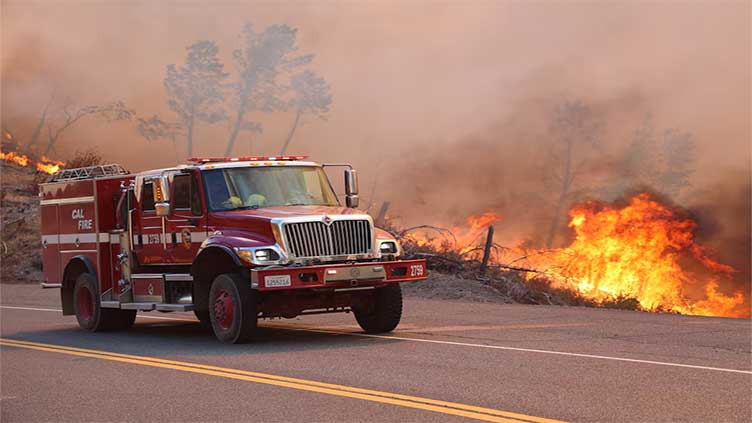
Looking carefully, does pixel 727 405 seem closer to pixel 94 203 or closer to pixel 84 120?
pixel 94 203

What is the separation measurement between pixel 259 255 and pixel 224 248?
518 millimetres

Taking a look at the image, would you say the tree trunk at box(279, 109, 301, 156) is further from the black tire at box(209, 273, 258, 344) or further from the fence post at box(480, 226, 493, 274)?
the black tire at box(209, 273, 258, 344)

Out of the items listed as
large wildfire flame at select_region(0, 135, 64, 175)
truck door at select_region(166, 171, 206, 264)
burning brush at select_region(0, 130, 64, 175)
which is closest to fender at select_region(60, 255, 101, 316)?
truck door at select_region(166, 171, 206, 264)

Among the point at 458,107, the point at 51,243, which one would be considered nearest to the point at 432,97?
the point at 458,107

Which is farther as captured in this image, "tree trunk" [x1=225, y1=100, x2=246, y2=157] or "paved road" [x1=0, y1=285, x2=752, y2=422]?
"tree trunk" [x1=225, y1=100, x2=246, y2=157]

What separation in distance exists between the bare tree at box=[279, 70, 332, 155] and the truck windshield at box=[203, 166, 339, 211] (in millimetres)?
33683

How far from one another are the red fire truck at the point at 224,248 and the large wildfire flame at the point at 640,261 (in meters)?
9.95

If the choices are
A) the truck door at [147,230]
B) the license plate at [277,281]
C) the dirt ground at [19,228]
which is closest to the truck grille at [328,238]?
the license plate at [277,281]

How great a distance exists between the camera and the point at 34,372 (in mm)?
10891

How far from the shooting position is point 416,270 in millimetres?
12969

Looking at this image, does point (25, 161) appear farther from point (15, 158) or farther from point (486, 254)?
point (486, 254)

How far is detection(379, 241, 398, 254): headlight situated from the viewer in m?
13.0

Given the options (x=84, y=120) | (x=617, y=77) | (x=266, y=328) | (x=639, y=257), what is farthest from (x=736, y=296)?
(x=84, y=120)

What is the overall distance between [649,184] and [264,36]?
22.1 meters
